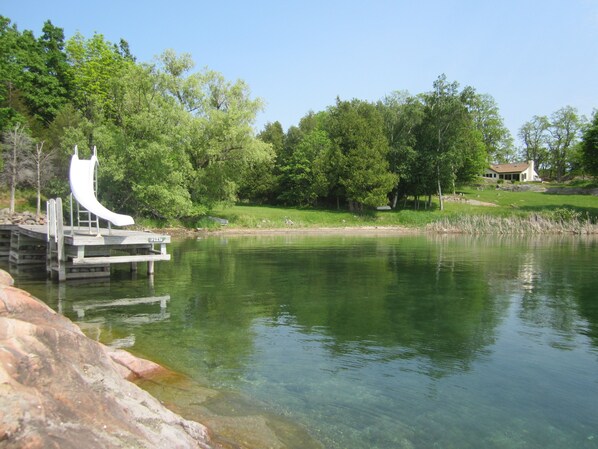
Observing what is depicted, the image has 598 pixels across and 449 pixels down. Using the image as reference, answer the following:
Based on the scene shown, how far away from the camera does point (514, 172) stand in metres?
103

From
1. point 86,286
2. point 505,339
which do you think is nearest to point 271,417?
point 505,339

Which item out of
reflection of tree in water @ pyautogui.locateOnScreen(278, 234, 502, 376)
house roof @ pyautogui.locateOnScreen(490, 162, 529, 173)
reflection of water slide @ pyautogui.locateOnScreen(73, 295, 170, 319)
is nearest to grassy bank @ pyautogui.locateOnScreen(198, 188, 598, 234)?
reflection of tree in water @ pyautogui.locateOnScreen(278, 234, 502, 376)

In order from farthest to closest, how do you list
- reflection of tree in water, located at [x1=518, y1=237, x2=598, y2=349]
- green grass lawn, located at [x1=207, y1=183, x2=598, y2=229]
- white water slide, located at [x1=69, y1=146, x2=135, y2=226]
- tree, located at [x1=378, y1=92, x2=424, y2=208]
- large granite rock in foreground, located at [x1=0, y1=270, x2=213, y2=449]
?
tree, located at [x1=378, y1=92, x2=424, y2=208], green grass lawn, located at [x1=207, y1=183, x2=598, y2=229], white water slide, located at [x1=69, y1=146, x2=135, y2=226], reflection of tree in water, located at [x1=518, y1=237, x2=598, y2=349], large granite rock in foreground, located at [x1=0, y1=270, x2=213, y2=449]

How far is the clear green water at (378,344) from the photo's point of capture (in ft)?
25.4

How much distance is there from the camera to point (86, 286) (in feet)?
62.2

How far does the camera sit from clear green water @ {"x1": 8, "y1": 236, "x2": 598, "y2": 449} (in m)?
7.75

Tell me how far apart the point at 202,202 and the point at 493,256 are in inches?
1118

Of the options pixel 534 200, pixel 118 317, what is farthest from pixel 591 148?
pixel 118 317

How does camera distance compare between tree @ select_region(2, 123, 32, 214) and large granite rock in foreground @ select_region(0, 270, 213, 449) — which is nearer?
large granite rock in foreground @ select_region(0, 270, 213, 449)

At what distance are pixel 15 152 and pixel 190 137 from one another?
14732mm

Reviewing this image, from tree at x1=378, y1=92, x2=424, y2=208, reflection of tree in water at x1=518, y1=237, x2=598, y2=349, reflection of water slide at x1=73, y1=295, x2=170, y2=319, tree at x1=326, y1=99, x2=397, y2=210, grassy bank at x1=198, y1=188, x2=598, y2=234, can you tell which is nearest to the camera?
reflection of tree in water at x1=518, y1=237, x2=598, y2=349

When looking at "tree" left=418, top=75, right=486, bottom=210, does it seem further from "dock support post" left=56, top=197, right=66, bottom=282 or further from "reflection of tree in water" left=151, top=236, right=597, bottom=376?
"dock support post" left=56, top=197, right=66, bottom=282

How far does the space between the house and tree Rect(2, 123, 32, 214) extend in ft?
289

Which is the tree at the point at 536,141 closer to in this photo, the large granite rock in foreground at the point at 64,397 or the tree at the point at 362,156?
the tree at the point at 362,156
